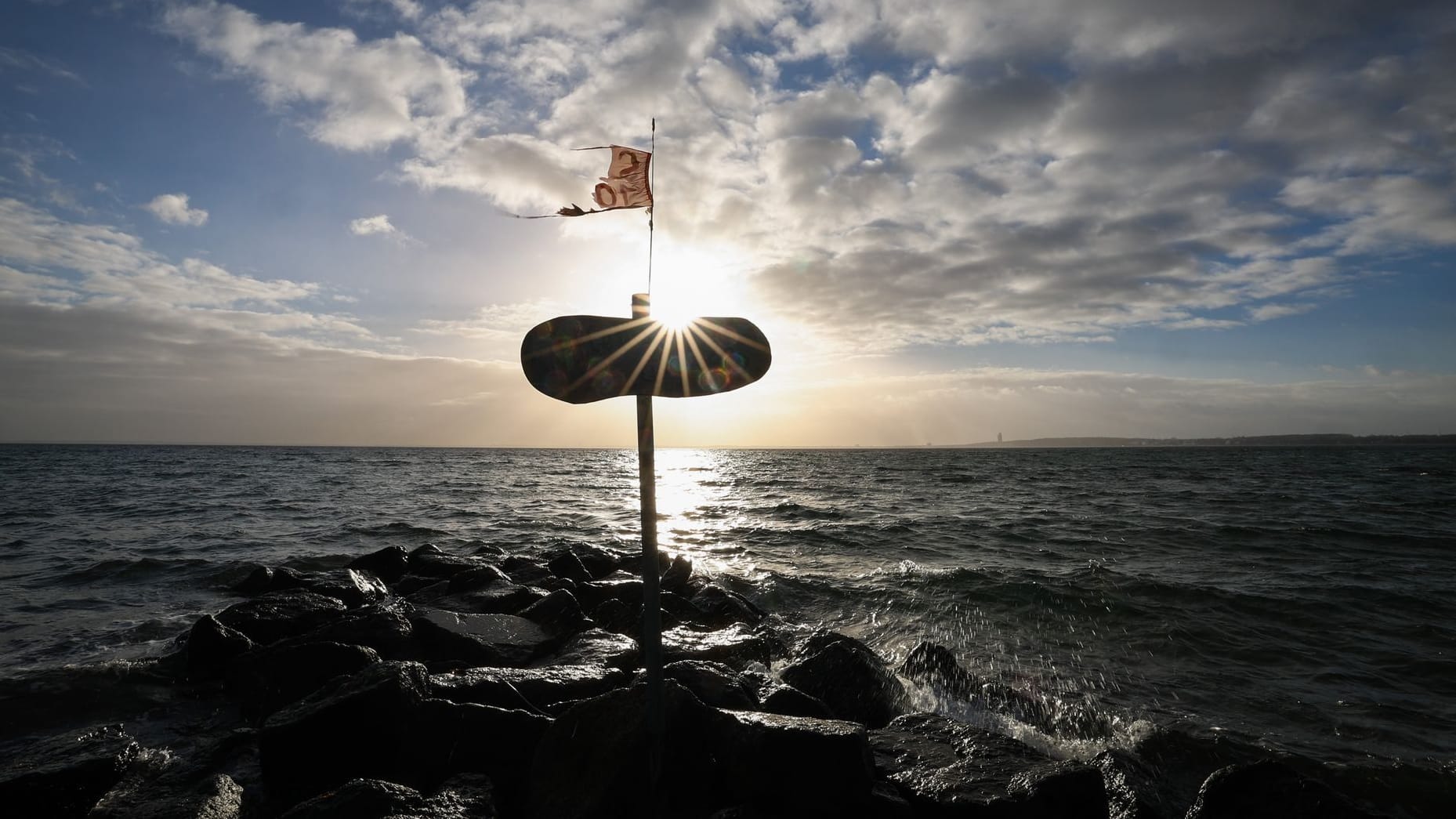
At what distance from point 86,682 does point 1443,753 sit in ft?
42.0

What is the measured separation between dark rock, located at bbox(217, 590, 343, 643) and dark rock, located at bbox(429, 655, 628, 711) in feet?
12.8

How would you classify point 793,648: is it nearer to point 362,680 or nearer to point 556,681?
point 556,681

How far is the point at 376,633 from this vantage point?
709 centimetres

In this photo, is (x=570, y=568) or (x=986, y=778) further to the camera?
(x=570, y=568)

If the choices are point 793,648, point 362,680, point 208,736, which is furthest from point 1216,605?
point 208,736

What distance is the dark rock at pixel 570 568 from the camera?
11758 mm

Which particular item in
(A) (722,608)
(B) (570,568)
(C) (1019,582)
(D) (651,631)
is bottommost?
(C) (1019,582)

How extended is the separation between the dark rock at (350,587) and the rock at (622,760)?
20.3 ft

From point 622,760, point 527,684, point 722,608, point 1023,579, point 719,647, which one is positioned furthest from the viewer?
point 1023,579

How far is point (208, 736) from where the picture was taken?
5.62m

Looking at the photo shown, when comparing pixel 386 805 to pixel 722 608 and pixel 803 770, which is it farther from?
pixel 722 608

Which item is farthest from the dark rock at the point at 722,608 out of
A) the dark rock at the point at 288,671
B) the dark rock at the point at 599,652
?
the dark rock at the point at 288,671

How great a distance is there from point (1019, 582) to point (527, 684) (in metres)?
9.89

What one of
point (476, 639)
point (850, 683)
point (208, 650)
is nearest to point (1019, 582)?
point (850, 683)
